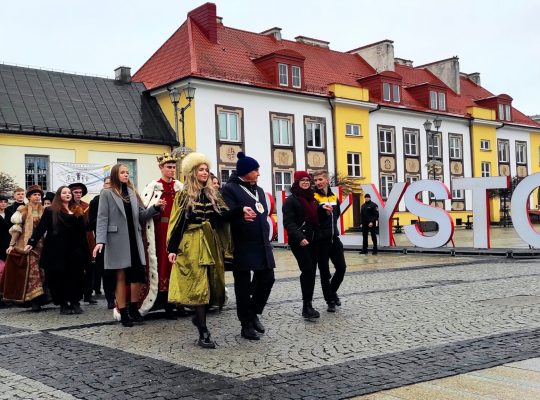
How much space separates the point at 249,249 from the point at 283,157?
29.0m

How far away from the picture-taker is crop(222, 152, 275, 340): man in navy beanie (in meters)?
6.96

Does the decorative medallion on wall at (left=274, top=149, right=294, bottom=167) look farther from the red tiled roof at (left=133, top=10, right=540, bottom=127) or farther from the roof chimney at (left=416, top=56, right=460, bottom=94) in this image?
the roof chimney at (left=416, top=56, right=460, bottom=94)

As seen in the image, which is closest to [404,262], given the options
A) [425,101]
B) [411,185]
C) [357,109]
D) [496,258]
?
[496,258]

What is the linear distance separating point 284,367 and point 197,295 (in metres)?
1.40

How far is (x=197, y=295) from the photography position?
6.61 meters

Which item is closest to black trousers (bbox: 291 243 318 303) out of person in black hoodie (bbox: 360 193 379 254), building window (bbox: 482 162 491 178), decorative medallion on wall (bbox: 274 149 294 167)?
person in black hoodie (bbox: 360 193 379 254)

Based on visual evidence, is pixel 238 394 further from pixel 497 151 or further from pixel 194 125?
pixel 497 151

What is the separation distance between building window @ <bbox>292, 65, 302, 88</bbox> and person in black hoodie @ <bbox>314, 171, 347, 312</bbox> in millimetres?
28809

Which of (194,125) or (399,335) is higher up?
(194,125)

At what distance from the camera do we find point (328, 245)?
8828 millimetres

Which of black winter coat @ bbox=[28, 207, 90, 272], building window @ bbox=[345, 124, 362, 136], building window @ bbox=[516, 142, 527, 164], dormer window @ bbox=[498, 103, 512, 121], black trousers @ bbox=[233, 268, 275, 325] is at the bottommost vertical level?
black trousers @ bbox=[233, 268, 275, 325]

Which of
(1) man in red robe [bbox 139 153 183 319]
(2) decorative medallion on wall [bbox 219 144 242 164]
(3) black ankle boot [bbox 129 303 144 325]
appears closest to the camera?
(3) black ankle boot [bbox 129 303 144 325]

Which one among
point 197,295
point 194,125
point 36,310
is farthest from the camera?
point 194,125

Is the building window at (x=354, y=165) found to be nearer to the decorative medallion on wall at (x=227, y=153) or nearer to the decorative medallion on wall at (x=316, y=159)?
the decorative medallion on wall at (x=316, y=159)
